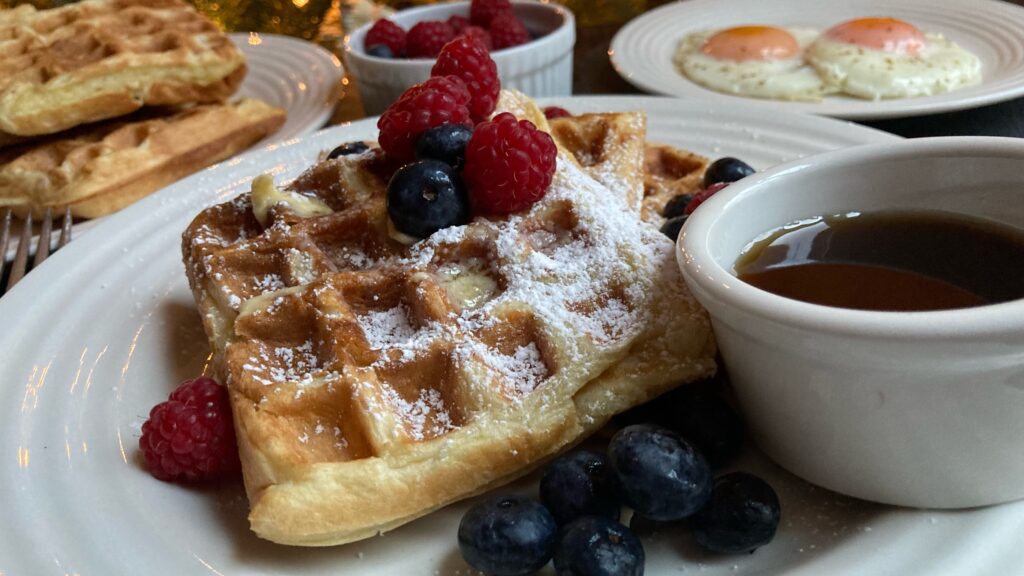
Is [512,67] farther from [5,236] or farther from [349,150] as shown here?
[5,236]

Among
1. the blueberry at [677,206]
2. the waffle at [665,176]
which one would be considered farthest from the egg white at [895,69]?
the blueberry at [677,206]

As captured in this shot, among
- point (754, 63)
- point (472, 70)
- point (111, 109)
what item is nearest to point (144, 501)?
point (472, 70)

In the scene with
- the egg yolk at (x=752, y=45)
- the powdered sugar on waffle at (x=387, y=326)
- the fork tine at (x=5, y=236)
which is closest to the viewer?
the powdered sugar on waffle at (x=387, y=326)

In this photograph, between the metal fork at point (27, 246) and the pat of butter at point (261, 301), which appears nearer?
the pat of butter at point (261, 301)

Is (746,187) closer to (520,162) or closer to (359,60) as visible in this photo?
(520,162)

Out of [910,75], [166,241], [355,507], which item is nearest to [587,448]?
[355,507]

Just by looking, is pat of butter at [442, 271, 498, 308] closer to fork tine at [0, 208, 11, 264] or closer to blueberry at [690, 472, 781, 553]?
blueberry at [690, 472, 781, 553]

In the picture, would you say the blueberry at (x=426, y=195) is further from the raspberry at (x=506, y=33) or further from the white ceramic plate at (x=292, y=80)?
the raspberry at (x=506, y=33)
